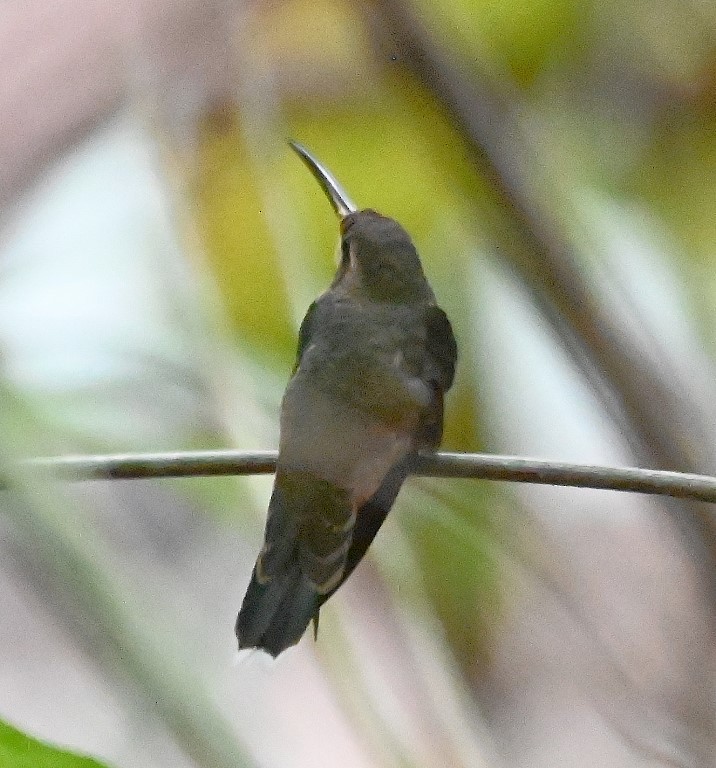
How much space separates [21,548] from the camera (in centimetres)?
85

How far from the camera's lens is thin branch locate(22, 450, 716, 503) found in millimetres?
749

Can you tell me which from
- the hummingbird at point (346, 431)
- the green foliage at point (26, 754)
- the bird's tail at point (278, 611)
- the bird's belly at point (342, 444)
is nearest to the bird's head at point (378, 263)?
the hummingbird at point (346, 431)

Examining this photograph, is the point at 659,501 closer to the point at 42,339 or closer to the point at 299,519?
the point at 299,519

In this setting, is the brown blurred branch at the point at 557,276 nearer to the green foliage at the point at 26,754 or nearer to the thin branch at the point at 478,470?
the thin branch at the point at 478,470

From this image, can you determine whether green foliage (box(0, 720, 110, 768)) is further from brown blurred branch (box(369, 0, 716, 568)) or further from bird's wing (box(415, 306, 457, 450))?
brown blurred branch (box(369, 0, 716, 568))

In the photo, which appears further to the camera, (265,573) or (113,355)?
(113,355)

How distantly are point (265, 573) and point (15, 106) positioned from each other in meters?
0.55

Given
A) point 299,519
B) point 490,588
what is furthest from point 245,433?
point 490,588

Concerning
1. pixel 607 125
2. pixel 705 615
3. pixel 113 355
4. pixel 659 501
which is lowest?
pixel 705 615

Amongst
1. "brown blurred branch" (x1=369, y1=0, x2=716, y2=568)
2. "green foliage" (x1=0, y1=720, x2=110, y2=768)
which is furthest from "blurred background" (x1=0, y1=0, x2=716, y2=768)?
"green foliage" (x1=0, y1=720, x2=110, y2=768)

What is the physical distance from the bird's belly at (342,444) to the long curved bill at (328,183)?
8.1 inches

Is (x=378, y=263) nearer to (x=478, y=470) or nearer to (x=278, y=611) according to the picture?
(x=478, y=470)

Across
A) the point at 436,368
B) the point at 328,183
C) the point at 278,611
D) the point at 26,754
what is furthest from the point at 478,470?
the point at 26,754

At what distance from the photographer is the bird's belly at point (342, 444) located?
2.35ft
